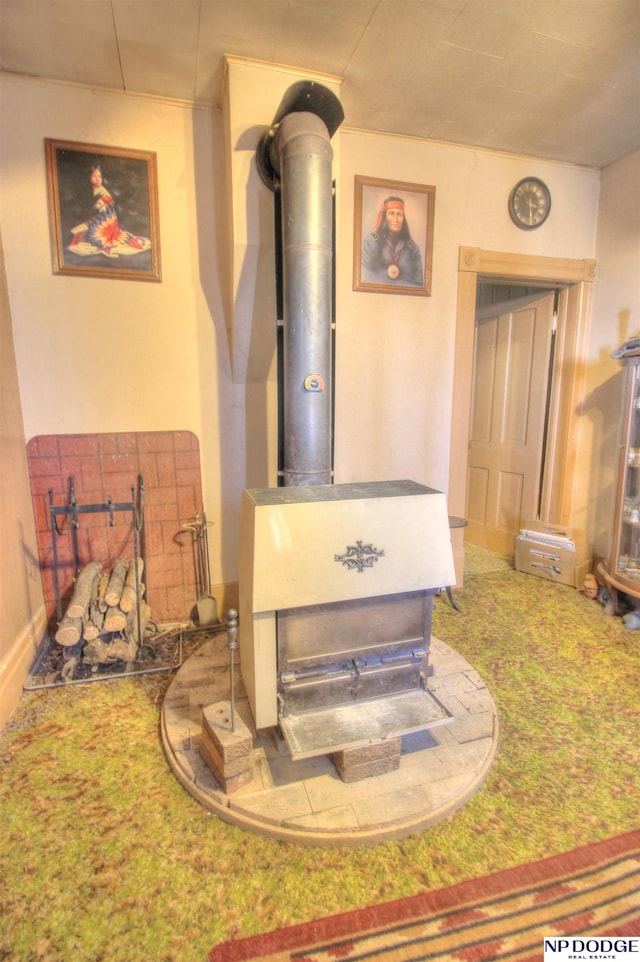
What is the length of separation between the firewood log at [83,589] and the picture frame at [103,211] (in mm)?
1507

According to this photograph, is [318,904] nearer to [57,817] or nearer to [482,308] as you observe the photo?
[57,817]

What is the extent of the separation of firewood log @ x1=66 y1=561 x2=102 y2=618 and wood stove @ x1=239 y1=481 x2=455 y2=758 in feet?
3.06

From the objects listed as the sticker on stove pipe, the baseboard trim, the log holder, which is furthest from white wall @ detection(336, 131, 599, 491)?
the baseboard trim

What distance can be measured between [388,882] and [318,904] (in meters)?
0.20

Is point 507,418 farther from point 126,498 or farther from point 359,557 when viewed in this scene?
point 126,498

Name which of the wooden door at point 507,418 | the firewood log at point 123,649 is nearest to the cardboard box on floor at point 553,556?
the wooden door at point 507,418

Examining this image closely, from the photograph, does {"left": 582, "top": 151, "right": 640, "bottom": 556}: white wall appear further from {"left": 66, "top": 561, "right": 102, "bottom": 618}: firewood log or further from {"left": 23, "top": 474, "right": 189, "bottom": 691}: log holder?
{"left": 66, "top": 561, "right": 102, "bottom": 618}: firewood log

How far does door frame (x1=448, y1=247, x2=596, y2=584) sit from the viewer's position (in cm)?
291

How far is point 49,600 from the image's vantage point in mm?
2438

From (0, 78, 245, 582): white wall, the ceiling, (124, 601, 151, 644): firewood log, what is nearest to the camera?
the ceiling

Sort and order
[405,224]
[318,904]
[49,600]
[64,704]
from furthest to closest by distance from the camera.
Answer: [405,224] → [49,600] → [64,704] → [318,904]

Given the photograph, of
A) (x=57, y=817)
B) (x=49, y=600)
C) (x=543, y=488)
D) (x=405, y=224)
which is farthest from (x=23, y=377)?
(x=543, y=488)

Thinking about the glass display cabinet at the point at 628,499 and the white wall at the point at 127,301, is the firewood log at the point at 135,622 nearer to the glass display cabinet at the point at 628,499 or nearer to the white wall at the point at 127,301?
the white wall at the point at 127,301

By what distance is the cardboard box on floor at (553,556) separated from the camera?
3.16 m
